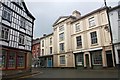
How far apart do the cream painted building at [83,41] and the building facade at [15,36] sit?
10.8m

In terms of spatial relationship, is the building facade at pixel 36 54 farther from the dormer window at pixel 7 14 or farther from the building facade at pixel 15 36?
the dormer window at pixel 7 14

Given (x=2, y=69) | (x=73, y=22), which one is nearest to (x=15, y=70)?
(x=2, y=69)

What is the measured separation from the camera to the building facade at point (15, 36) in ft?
52.7

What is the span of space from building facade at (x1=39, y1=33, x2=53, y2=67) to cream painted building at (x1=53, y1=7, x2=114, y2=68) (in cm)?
293

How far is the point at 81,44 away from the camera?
28719 mm

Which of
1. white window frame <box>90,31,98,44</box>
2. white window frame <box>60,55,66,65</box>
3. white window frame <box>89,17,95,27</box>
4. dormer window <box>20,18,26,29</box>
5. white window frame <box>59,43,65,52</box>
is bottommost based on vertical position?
white window frame <box>60,55,66,65</box>

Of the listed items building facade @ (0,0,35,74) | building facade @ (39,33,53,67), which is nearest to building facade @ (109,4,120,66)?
building facade @ (0,0,35,74)

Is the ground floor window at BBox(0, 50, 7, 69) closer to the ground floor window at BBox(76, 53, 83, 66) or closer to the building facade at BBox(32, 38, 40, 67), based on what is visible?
the ground floor window at BBox(76, 53, 83, 66)

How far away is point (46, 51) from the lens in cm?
4072

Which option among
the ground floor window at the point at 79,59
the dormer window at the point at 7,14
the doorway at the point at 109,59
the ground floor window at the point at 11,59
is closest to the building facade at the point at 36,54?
the ground floor window at the point at 79,59

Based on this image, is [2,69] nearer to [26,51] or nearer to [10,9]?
[26,51]

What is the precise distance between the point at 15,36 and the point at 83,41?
46.8 feet

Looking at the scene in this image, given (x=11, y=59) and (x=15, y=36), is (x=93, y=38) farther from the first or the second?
(x=11, y=59)

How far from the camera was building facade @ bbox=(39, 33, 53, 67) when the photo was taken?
127ft
